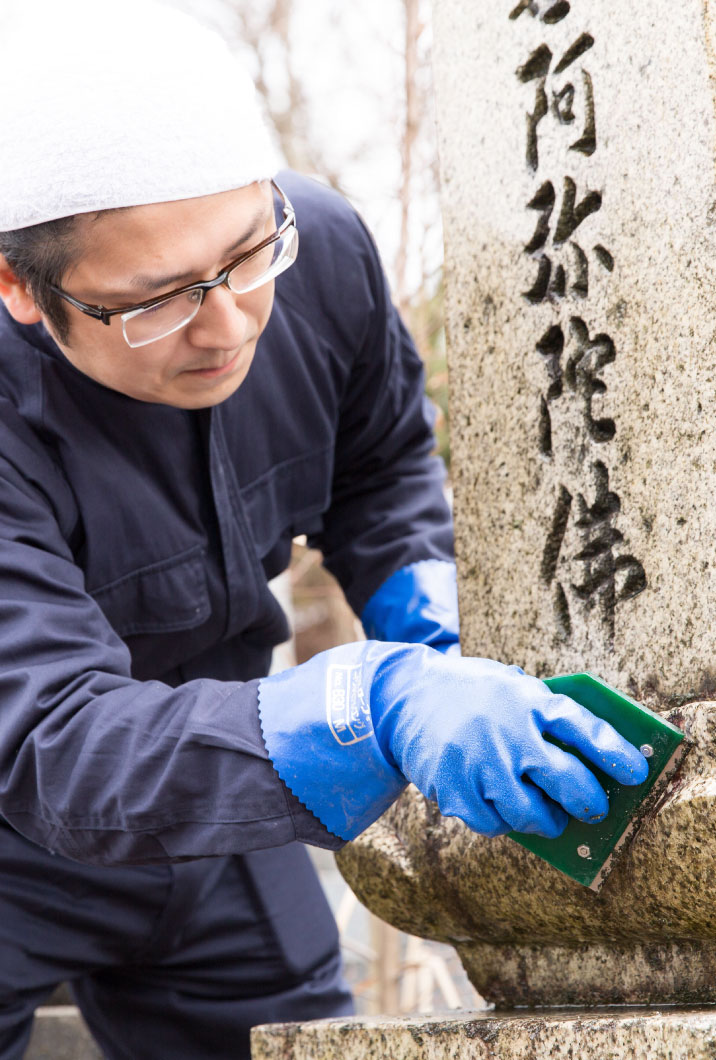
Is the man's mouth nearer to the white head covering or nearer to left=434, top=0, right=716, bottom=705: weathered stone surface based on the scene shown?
the white head covering

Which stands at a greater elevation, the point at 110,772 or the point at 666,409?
the point at 666,409

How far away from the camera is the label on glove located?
131 centimetres

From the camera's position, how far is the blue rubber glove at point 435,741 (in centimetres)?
124

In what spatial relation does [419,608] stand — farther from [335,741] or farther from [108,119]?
[108,119]

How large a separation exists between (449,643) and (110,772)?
2.55ft

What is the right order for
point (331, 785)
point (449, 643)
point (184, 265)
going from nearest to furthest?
point (331, 785) → point (184, 265) → point (449, 643)

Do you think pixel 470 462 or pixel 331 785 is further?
pixel 470 462

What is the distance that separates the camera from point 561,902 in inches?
59.5

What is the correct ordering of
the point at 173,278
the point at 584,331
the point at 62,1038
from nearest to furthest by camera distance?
the point at 173,278
the point at 584,331
the point at 62,1038

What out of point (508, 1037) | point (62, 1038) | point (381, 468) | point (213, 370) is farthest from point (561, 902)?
point (62, 1038)

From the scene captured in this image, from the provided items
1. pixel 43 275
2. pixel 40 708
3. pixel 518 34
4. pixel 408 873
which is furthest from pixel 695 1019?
pixel 518 34

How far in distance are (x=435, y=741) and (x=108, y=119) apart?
894mm

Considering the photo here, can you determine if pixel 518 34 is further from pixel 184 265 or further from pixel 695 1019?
pixel 695 1019

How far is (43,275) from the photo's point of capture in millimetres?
1505
